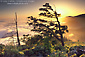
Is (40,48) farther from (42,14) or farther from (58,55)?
(42,14)

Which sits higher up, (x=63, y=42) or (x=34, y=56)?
(x=34, y=56)

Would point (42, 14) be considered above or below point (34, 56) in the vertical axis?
above

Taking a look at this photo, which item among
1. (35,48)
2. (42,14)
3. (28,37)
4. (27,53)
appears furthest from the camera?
(42,14)

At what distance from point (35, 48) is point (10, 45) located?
5.67 ft

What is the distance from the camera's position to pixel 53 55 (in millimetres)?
8289

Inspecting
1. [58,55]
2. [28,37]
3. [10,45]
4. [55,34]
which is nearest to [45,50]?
[58,55]

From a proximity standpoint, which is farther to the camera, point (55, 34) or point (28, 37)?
point (55, 34)

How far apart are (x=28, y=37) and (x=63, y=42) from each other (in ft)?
18.2

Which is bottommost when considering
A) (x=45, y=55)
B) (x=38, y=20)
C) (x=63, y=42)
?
(x=63, y=42)

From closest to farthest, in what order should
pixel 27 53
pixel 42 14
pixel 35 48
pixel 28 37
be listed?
1. pixel 27 53
2. pixel 35 48
3. pixel 28 37
4. pixel 42 14

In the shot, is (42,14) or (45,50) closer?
(45,50)

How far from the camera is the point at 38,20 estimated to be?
18234 mm

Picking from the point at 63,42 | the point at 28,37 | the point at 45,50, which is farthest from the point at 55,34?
the point at 45,50

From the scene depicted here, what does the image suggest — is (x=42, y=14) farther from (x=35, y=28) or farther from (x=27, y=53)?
(x=27, y=53)
